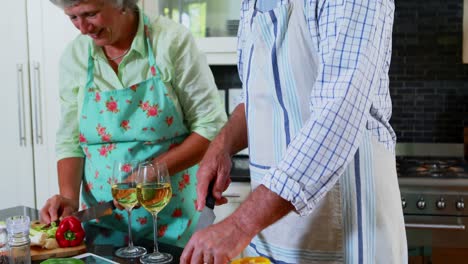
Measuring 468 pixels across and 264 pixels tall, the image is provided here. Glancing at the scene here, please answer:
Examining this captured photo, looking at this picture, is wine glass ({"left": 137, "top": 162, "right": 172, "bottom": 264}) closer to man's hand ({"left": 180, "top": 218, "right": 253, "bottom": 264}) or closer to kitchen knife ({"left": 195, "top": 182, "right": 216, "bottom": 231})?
kitchen knife ({"left": 195, "top": 182, "right": 216, "bottom": 231})

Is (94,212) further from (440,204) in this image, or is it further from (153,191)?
(440,204)

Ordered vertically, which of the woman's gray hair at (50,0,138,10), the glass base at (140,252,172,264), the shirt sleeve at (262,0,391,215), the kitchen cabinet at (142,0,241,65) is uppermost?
the kitchen cabinet at (142,0,241,65)

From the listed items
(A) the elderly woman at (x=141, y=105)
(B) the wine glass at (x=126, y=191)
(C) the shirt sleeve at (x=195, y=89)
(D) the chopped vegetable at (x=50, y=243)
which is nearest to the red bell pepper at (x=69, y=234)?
(D) the chopped vegetable at (x=50, y=243)

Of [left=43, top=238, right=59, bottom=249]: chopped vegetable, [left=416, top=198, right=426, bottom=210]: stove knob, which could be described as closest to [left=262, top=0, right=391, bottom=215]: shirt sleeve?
[left=43, top=238, right=59, bottom=249]: chopped vegetable

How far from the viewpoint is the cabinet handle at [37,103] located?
8.64 feet

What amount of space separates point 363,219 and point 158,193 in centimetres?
42

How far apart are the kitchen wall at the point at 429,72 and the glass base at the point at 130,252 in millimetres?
1824

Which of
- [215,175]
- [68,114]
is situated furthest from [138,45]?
[215,175]

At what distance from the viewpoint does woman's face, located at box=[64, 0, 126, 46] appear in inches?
57.8

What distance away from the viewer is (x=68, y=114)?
1661mm

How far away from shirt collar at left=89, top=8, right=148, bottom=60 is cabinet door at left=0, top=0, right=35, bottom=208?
1.19 metres

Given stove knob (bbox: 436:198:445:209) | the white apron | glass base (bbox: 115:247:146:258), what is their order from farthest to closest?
stove knob (bbox: 436:198:445:209) → glass base (bbox: 115:247:146:258) → the white apron

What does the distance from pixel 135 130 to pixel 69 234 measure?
396 millimetres

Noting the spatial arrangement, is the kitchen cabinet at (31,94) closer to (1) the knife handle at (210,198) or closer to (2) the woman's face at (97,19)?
(2) the woman's face at (97,19)
